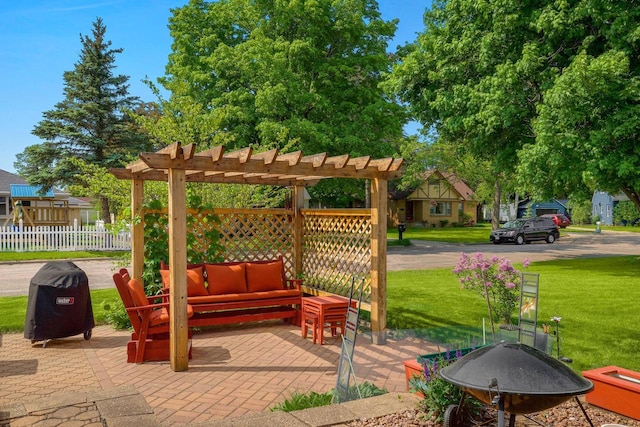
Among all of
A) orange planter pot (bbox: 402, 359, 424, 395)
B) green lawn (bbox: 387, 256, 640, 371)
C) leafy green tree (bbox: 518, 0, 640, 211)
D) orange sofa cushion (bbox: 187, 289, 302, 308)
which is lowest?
green lawn (bbox: 387, 256, 640, 371)

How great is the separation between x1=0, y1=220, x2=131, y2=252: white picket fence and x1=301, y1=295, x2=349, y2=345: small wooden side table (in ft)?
49.3

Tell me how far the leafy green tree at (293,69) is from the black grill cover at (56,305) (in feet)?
42.9

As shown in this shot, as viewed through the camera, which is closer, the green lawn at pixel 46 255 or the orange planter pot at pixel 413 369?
the orange planter pot at pixel 413 369

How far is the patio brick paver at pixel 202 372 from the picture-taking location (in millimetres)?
4613

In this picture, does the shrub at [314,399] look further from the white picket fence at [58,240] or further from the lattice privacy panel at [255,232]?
the white picket fence at [58,240]

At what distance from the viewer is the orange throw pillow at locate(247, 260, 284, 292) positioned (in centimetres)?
797

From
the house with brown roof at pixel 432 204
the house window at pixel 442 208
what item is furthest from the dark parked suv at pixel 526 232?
the house window at pixel 442 208

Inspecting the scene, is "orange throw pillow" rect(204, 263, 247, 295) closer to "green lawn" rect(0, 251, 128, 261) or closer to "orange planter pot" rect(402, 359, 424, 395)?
"orange planter pot" rect(402, 359, 424, 395)

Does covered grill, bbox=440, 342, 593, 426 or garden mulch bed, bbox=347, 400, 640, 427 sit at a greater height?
covered grill, bbox=440, 342, 593, 426

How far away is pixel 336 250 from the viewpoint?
26.7 ft

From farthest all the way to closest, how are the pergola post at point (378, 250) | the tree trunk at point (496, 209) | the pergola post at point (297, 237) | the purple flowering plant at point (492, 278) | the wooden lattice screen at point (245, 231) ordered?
the tree trunk at point (496, 209)
the pergola post at point (297, 237)
the wooden lattice screen at point (245, 231)
the pergola post at point (378, 250)
the purple flowering plant at point (492, 278)

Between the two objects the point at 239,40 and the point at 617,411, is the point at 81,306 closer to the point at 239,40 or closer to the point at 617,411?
the point at 617,411

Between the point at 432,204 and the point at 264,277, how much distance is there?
4017 cm

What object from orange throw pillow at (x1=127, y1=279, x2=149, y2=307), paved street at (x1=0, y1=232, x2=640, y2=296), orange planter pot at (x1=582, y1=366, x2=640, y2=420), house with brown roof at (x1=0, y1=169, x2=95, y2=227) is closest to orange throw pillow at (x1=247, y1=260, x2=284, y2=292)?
orange throw pillow at (x1=127, y1=279, x2=149, y2=307)
